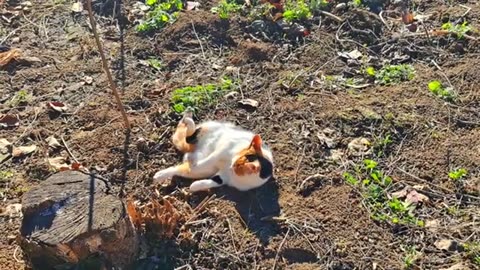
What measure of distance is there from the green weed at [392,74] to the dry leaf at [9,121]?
111 inches

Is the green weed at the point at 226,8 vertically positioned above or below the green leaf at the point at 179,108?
above

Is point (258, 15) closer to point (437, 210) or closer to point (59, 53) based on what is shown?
point (59, 53)

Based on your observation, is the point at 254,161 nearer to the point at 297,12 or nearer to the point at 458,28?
the point at 297,12

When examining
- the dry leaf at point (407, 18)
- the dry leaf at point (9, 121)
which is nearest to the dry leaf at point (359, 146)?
the dry leaf at point (407, 18)

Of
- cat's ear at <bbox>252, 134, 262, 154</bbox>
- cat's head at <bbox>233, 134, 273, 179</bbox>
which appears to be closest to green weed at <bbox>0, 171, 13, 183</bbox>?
cat's head at <bbox>233, 134, 273, 179</bbox>

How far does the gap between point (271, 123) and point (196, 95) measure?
0.65 meters

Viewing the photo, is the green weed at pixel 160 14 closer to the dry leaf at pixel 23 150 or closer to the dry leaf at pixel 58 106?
the dry leaf at pixel 58 106

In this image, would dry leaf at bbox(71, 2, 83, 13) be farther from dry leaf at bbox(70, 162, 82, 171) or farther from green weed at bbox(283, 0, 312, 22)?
dry leaf at bbox(70, 162, 82, 171)

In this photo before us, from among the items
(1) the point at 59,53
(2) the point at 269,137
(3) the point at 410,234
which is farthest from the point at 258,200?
(1) the point at 59,53

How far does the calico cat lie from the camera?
4090 millimetres

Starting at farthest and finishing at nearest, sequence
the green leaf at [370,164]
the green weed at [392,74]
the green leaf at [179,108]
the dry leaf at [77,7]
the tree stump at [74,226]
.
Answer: the dry leaf at [77,7] → the green weed at [392,74] → the green leaf at [179,108] → the green leaf at [370,164] → the tree stump at [74,226]

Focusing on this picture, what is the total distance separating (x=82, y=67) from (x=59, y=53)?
38 centimetres

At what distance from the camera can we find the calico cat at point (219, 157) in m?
4.09

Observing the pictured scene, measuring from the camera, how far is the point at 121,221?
3357 millimetres
